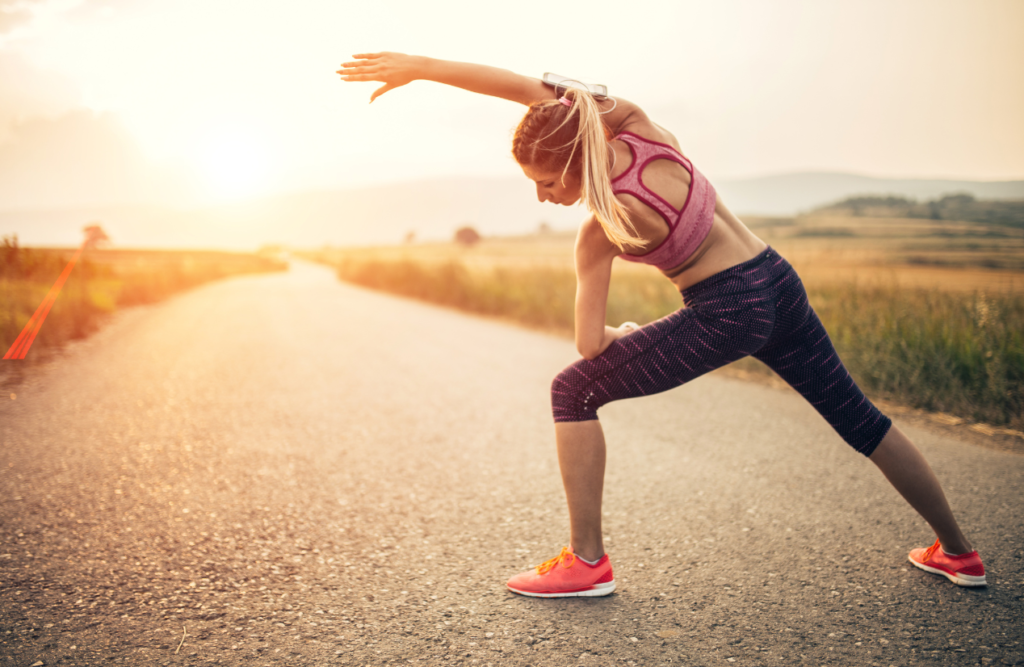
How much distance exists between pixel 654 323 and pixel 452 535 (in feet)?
4.67

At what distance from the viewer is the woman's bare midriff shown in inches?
76.9

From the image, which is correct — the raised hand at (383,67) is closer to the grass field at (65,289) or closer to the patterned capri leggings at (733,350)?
the patterned capri leggings at (733,350)

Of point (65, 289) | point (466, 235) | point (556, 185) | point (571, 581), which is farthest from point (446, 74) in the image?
point (466, 235)

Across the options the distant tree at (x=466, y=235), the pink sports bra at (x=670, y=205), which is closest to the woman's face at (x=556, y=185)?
the pink sports bra at (x=670, y=205)

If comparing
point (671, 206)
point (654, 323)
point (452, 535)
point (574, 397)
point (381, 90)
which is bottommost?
point (452, 535)

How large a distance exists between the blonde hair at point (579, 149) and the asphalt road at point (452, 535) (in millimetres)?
→ 1340

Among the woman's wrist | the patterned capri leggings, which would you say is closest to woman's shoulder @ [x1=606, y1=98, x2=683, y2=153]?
the patterned capri leggings

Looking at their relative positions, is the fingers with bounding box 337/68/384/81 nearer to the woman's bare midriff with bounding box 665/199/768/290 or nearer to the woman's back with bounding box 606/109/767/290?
the woman's back with bounding box 606/109/767/290

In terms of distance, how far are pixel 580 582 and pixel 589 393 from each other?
0.73 m

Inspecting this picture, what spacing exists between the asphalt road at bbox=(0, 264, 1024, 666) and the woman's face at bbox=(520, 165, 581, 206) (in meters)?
1.44

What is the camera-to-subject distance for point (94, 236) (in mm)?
6543

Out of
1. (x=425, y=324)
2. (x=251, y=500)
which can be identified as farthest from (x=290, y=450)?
(x=425, y=324)

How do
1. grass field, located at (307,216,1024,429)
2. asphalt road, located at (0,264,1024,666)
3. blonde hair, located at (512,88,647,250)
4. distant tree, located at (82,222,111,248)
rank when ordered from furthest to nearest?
1. distant tree, located at (82,222,111,248)
2. grass field, located at (307,216,1024,429)
3. asphalt road, located at (0,264,1024,666)
4. blonde hair, located at (512,88,647,250)

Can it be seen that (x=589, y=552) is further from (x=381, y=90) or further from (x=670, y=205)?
(x=381, y=90)
